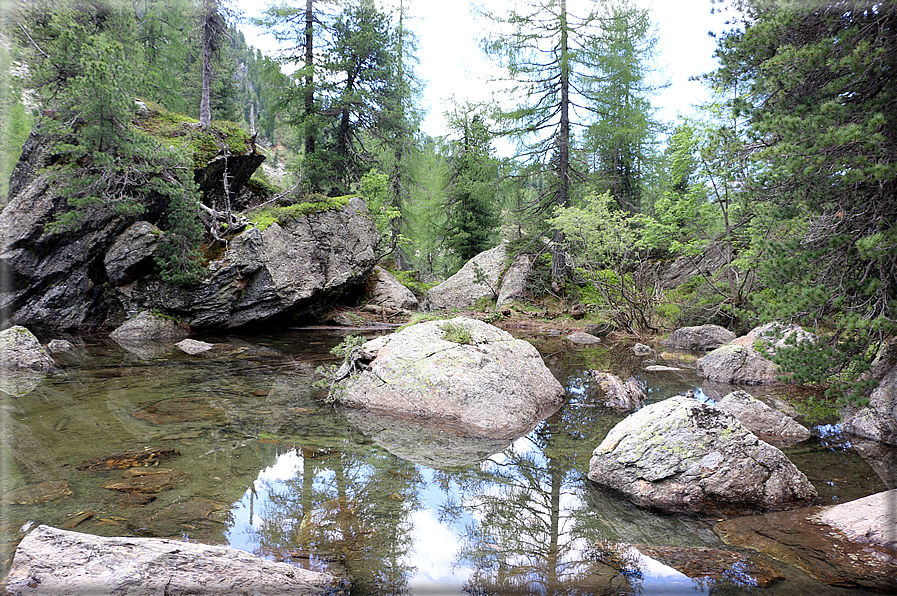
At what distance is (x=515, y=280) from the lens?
19.2 m

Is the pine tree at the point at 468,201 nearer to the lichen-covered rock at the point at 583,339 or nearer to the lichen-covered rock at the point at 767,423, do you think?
the lichen-covered rock at the point at 583,339

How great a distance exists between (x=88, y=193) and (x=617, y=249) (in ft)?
48.7

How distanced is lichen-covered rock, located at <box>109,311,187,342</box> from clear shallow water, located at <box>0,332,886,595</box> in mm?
4679

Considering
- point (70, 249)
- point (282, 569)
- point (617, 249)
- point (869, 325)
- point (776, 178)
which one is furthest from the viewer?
point (617, 249)

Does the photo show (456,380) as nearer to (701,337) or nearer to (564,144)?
(701,337)

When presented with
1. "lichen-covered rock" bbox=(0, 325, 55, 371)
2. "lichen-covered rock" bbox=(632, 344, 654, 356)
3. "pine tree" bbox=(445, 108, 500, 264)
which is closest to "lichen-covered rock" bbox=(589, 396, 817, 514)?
"lichen-covered rock" bbox=(632, 344, 654, 356)

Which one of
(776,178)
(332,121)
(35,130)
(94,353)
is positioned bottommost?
(94,353)

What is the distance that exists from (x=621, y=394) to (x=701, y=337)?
6695 mm

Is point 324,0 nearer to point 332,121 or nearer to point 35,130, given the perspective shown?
point 332,121

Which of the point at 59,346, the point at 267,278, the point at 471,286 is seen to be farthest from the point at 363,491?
the point at 471,286

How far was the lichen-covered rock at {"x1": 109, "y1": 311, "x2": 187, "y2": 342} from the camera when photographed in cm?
1154

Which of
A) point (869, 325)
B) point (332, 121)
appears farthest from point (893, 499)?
point (332, 121)

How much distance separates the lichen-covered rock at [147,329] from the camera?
11.5m

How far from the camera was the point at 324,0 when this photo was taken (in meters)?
18.7
